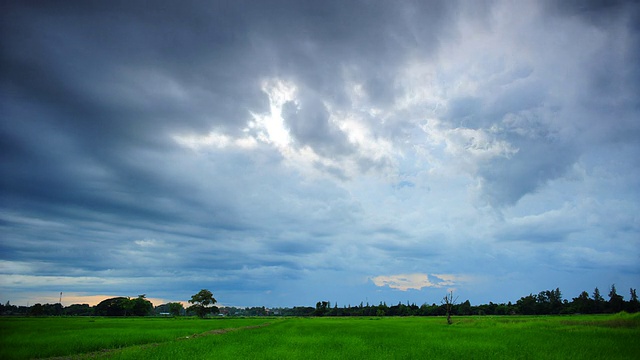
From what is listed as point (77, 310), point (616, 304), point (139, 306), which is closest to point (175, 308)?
point (139, 306)

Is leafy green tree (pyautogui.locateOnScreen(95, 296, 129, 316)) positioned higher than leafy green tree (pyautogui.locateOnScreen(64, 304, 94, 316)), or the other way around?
leafy green tree (pyautogui.locateOnScreen(95, 296, 129, 316))

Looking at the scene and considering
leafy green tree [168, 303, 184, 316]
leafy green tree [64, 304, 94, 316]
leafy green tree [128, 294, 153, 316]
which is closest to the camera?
leafy green tree [128, 294, 153, 316]

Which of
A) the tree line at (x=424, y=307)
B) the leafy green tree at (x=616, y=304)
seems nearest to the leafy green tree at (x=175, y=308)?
Result: the tree line at (x=424, y=307)

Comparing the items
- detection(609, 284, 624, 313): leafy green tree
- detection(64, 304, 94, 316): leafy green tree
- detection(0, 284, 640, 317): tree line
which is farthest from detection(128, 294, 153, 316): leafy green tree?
detection(609, 284, 624, 313): leafy green tree

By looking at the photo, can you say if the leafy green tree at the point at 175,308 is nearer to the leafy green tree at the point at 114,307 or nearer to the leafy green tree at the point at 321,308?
the leafy green tree at the point at 114,307

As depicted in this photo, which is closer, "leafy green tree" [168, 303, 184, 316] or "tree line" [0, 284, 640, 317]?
"tree line" [0, 284, 640, 317]

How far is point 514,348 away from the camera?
18.1m

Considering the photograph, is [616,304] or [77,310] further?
[77,310]

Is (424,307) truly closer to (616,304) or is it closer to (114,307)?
(616,304)

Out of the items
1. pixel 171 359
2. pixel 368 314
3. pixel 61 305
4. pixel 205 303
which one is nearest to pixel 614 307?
pixel 368 314

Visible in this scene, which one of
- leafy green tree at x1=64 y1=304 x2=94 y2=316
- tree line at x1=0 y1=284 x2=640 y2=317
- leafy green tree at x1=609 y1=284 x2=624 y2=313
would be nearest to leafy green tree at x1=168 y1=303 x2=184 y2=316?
tree line at x1=0 y1=284 x2=640 y2=317

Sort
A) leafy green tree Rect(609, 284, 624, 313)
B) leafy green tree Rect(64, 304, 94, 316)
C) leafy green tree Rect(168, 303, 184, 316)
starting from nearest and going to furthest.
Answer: leafy green tree Rect(609, 284, 624, 313) → leafy green tree Rect(168, 303, 184, 316) → leafy green tree Rect(64, 304, 94, 316)

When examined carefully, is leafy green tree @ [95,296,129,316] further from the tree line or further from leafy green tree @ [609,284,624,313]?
leafy green tree @ [609,284,624,313]

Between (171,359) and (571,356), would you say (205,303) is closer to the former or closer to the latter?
(171,359)
